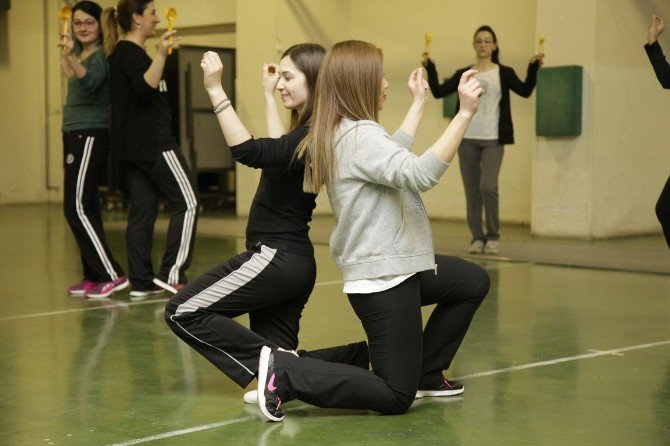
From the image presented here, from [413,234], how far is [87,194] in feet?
11.5

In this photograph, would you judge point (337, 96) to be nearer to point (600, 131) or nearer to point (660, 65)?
point (660, 65)

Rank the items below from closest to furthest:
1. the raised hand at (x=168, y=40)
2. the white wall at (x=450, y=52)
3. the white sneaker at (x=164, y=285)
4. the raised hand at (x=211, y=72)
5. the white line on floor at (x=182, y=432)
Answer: the white line on floor at (x=182, y=432) → the raised hand at (x=211, y=72) → the raised hand at (x=168, y=40) → the white sneaker at (x=164, y=285) → the white wall at (x=450, y=52)

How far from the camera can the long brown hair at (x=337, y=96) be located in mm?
3994

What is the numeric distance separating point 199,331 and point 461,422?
1.05 metres

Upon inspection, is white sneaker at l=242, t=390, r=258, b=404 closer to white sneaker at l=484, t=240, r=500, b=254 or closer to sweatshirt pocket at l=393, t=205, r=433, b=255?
sweatshirt pocket at l=393, t=205, r=433, b=255

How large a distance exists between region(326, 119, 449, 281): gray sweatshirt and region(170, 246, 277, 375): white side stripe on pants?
12.6 inches

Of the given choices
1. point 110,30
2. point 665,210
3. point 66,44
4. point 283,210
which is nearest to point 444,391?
point 283,210

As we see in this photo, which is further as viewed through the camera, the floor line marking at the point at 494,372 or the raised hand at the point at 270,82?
the raised hand at the point at 270,82

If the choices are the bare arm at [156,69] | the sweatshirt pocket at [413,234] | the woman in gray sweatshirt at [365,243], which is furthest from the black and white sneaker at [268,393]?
the bare arm at [156,69]

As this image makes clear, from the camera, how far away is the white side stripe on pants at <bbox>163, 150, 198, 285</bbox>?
22.5ft

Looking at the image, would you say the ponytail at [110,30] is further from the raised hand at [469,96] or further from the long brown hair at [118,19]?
the raised hand at [469,96]

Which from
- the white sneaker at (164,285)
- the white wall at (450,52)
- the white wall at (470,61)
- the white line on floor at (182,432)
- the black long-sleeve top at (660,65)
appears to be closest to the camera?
the white line on floor at (182,432)

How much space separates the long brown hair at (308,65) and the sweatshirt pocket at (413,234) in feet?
1.86

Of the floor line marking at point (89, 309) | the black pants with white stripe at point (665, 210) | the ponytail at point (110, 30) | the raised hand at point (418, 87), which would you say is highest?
the ponytail at point (110, 30)
